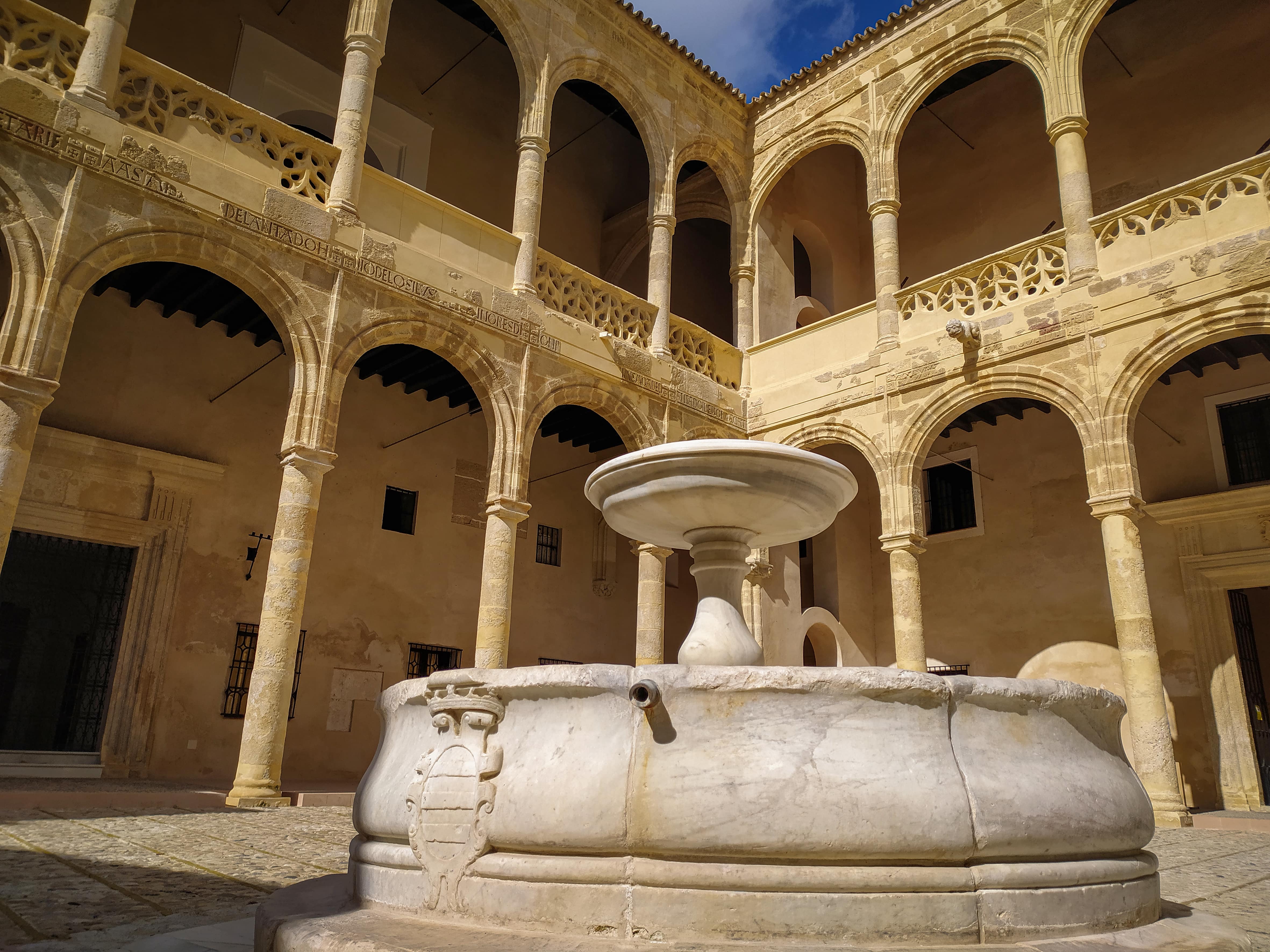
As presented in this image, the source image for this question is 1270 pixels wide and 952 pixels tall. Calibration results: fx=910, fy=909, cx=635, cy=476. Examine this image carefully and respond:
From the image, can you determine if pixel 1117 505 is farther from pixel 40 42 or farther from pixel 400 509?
pixel 40 42

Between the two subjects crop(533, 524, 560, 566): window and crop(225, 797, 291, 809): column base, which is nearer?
crop(225, 797, 291, 809): column base

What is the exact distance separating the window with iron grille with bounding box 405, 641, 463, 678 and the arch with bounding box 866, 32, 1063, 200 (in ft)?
26.9

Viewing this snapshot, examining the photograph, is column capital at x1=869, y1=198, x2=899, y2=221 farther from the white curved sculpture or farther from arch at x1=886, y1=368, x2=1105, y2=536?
the white curved sculpture

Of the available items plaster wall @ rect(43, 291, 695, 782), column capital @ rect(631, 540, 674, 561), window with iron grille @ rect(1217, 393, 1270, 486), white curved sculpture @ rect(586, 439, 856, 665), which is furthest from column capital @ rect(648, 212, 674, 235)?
white curved sculpture @ rect(586, 439, 856, 665)

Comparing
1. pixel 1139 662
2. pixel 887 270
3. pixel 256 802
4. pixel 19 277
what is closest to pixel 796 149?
pixel 887 270

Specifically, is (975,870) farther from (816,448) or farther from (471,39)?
(471,39)

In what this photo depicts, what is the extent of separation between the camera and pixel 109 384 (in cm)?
983

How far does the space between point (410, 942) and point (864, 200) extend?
619 inches

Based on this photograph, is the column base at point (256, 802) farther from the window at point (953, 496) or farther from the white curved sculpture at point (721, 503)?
the window at point (953, 496)

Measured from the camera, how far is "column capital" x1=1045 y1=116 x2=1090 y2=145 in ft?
33.3

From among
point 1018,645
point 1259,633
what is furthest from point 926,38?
point 1259,633

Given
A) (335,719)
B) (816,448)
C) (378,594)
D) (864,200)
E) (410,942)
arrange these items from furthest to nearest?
(864,200)
(816,448)
(378,594)
(335,719)
(410,942)

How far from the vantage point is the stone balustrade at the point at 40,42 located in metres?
7.16

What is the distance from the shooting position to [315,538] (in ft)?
37.0
